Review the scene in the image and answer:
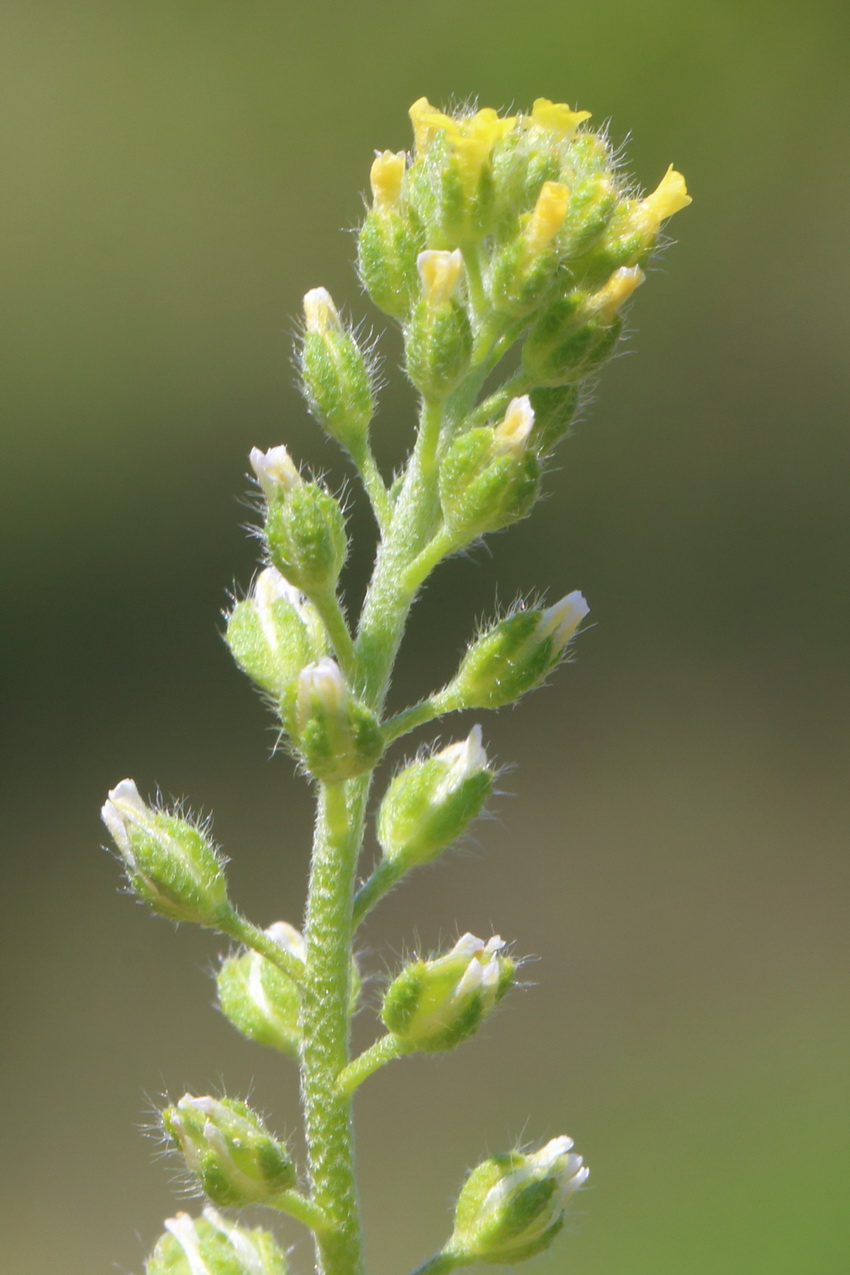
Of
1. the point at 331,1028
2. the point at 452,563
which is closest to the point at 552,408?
the point at 331,1028

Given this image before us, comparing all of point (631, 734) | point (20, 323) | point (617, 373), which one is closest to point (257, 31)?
point (20, 323)

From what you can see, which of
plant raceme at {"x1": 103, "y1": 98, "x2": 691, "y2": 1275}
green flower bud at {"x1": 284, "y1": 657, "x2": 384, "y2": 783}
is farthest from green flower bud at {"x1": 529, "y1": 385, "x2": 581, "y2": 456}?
green flower bud at {"x1": 284, "y1": 657, "x2": 384, "y2": 783}

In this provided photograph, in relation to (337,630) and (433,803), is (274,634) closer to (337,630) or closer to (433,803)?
(337,630)

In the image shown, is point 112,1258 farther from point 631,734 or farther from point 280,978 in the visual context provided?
point 280,978

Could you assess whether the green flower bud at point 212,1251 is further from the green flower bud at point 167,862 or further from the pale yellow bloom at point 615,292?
the pale yellow bloom at point 615,292

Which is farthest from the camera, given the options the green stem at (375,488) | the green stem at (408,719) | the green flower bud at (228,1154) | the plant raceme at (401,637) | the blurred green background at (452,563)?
the blurred green background at (452,563)

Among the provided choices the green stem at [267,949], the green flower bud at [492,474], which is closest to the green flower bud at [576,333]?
the green flower bud at [492,474]

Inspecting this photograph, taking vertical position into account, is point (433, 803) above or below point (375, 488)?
below
